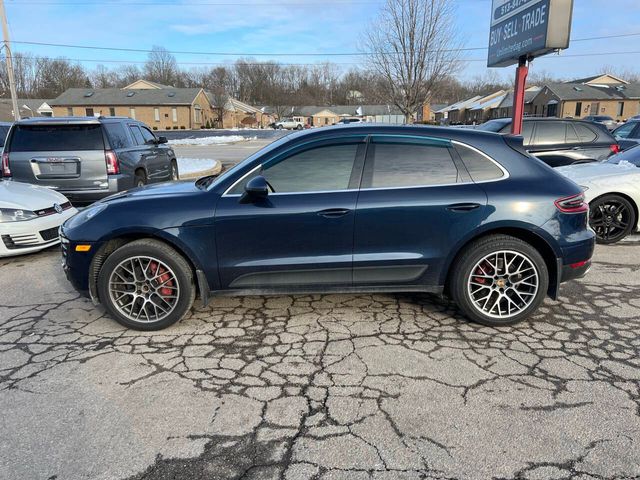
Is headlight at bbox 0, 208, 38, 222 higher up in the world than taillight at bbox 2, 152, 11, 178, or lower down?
lower down

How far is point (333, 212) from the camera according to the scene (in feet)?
12.2

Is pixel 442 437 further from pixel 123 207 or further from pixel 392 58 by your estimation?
pixel 392 58

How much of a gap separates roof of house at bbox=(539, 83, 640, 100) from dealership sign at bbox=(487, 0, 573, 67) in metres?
53.3

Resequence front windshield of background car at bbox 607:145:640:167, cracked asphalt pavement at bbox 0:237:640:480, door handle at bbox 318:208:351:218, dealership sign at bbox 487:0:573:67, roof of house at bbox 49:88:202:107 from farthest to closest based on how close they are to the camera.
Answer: roof of house at bbox 49:88:202:107, dealership sign at bbox 487:0:573:67, front windshield of background car at bbox 607:145:640:167, door handle at bbox 318:208:351:218, cracked asphalt pavement at bbox 0:237:640:480

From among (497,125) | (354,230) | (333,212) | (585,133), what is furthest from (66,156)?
(585,133)

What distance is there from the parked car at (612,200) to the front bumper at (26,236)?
289 inches

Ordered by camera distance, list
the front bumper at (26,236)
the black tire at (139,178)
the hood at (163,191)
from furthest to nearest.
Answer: the black tire at (139,178) → the front bumper at (26,236) → the hood at (163,191)

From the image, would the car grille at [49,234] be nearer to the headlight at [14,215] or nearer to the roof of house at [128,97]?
the headlight at [14,215]

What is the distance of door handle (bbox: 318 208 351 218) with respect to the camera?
372cm

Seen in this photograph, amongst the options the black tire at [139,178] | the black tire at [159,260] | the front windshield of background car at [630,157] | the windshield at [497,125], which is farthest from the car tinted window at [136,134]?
the front windshield of background car at [630,157]

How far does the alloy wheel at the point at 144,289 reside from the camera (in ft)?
12.6

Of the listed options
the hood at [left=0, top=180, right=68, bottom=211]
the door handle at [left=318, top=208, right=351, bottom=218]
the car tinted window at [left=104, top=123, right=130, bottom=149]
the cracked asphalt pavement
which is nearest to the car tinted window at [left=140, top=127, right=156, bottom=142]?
the car tinted window at [left=104, top=123, right=130, bottom=149]

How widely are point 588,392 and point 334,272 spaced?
1.97 metres

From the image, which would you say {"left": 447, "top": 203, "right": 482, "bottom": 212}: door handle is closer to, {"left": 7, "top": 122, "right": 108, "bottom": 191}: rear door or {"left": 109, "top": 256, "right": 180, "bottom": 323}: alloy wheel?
{"left": 109, "top": 256, "right": 180, "bottom": 323}: alloy wheel
